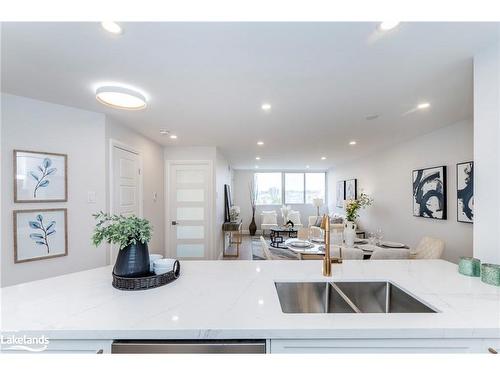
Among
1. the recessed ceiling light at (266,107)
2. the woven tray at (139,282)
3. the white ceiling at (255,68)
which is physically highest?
the white ceiling at (255,68)

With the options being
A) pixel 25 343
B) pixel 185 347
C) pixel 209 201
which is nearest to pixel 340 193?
pixel 209 201

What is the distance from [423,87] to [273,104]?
135 cm

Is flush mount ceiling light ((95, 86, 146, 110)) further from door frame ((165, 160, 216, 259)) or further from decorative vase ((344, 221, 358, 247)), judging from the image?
decorative vase ((344, 221, 358, 247))

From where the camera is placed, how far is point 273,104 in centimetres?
227

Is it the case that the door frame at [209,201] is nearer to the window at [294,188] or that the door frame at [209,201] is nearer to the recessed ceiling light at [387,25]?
the recessed ceiling light at [387,25]

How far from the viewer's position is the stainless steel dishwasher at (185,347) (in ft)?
2.66

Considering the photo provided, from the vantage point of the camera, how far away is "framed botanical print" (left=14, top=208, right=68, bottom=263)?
6.74ft

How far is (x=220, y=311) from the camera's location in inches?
36.7

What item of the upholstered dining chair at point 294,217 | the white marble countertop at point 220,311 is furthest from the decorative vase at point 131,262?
the upholstered dining chair at point 294,217

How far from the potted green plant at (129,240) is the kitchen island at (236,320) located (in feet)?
0.42

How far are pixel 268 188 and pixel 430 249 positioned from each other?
19.6 ft

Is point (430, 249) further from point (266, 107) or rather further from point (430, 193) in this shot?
point (266, 107)
